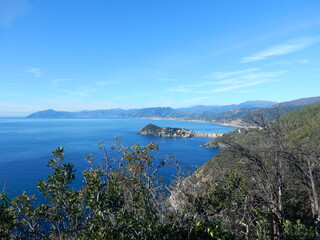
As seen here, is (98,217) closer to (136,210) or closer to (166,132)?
(136,210)

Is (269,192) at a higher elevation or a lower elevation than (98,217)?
lower

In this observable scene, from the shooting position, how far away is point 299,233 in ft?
15.6

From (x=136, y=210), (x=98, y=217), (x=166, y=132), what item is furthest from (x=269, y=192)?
(x=166, y=132)

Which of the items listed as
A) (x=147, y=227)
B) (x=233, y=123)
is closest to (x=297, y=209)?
(x=147, y=227)

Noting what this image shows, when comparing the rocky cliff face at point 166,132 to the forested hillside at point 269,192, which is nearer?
the forested hillside at point 269,192

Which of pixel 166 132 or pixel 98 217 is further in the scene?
pixel 166 132

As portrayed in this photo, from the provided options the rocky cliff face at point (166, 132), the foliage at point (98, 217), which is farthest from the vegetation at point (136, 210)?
the rocky cliff face at point (166, 132)

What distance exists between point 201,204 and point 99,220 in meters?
2.51

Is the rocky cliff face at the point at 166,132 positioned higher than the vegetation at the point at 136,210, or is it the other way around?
the vegetation at the point at 136,210

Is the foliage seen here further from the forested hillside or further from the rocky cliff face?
the rocky cliff face

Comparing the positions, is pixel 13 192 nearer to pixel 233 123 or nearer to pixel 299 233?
pixel 299 233

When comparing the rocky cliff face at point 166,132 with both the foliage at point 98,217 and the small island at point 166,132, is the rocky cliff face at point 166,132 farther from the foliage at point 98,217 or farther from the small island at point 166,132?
the foliage at point 98,217

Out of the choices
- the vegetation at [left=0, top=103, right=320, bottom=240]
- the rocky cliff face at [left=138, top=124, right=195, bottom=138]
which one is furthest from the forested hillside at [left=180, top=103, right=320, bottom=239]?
the rocky cliff face at [left=138, top=124, right=195, bottom=138]

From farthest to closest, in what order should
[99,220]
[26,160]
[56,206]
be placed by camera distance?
[26,160] < [56,206] < [99,220]
